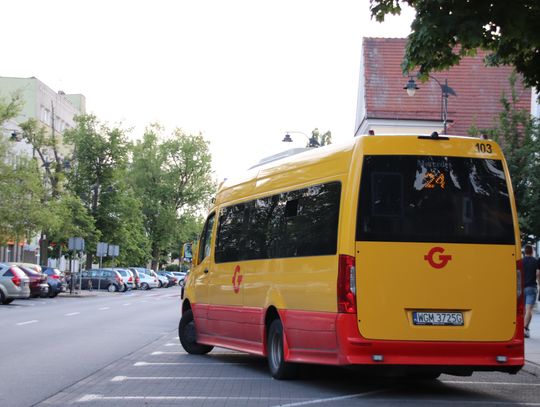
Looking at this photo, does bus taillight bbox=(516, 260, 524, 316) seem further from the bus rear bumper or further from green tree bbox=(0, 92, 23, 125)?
green tree bbox=(0, 92, 23, 125)

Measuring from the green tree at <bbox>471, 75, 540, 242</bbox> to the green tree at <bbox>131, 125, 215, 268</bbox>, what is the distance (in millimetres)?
72575

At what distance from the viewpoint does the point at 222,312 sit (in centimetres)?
1531

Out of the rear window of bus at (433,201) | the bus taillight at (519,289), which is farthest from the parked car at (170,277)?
the bus taillight at (519,289)

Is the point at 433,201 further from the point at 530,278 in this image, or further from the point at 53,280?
the point at 53,280

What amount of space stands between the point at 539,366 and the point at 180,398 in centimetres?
641

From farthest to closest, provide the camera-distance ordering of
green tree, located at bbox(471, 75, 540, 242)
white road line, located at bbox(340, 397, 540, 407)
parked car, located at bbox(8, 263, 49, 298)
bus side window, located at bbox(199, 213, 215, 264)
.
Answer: parked car, located at bbox(8, 263, 49, 298), green tree, located at bbox(471, 75, 540, 242), bus side window, located at bbox(199, 213, 215, 264), white road line, located at bbox(340, 397, 540, 407)

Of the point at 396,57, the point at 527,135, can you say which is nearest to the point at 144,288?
the point at 396,57

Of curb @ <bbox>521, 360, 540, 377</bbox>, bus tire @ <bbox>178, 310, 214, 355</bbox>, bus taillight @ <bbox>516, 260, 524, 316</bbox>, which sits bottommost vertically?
curb @ <bbox>521, 360, 540, 377</bbox>

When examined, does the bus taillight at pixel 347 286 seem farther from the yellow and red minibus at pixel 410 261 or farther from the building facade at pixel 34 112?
the building facade at pixel 34 112

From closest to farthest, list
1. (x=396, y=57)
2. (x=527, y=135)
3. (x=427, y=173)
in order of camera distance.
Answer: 1. (x=427, y=173)
2. (x=527, y=135)
3. (x=396, y=57)

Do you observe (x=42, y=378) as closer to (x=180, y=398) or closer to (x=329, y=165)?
(x=180, y=398)

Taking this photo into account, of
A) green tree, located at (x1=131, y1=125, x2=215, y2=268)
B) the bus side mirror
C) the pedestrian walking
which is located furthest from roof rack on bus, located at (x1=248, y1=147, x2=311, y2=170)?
green tree, located at (x1=131, y1=125, x2=215, y2=268)

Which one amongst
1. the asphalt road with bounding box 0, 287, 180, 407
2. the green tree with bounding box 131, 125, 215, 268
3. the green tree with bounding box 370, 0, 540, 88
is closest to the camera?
the asphalt road with bounding box 0, 287, 180, 407

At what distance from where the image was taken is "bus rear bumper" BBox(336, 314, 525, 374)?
35.9ft
